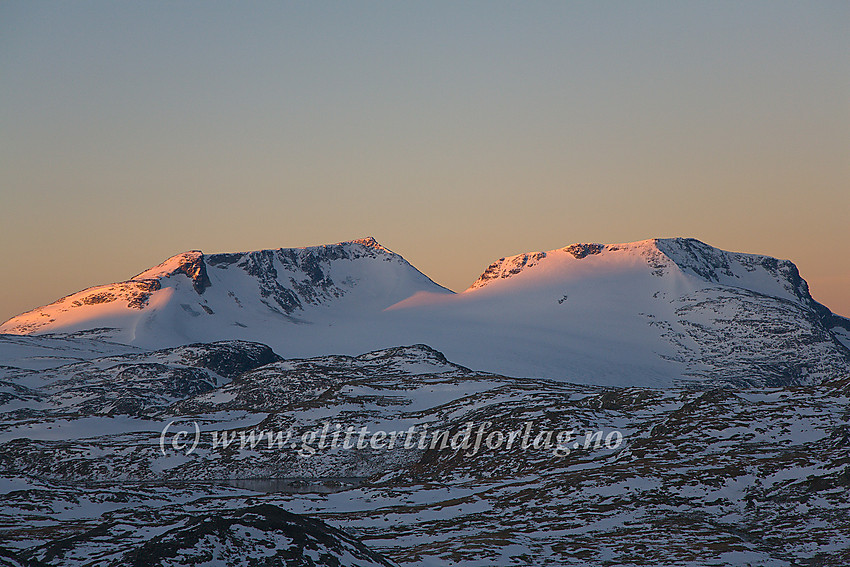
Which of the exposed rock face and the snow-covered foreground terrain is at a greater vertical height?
the exposed rock face

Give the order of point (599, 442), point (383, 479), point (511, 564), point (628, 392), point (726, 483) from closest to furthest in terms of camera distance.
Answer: point (511, 564) → point (726, 483) → point (599, 442) → point (383, 479) → point (628, 392)

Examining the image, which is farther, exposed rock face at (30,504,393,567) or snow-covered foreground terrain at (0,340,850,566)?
snow-covered foreground terrain at (0,340,850,566)

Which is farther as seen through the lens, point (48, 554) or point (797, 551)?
point (797, 551)

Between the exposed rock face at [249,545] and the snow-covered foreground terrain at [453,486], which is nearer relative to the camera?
the exposed rock face at [249,545]

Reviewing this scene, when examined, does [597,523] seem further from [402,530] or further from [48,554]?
[48,554]

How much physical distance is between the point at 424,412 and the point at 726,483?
6989 cm

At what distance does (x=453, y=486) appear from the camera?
87188 mm

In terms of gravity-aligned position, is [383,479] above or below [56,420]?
below

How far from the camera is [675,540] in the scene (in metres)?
55.8

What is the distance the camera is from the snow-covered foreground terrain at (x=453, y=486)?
44594 millimetres

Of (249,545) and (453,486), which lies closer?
(249,545)

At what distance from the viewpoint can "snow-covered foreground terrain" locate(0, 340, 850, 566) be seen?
146 feet

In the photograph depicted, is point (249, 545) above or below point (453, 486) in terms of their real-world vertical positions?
above

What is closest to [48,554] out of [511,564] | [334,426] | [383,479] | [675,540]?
[511,564]
